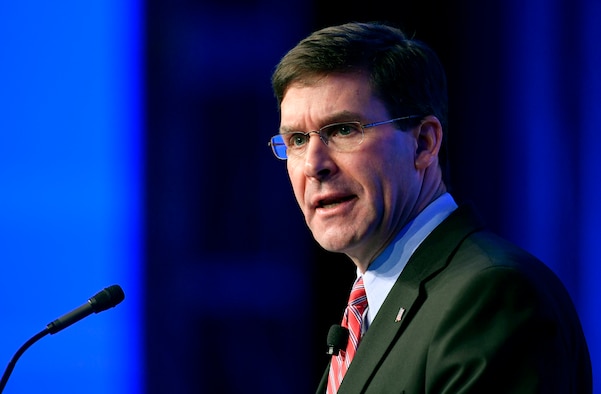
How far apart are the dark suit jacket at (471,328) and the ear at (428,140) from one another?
0.49 feet

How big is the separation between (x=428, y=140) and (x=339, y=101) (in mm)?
215

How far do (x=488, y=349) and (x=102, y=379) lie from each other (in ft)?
5.95

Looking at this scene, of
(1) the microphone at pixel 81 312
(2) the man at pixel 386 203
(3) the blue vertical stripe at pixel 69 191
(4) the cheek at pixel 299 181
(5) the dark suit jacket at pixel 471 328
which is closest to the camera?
(5) the dark suit jacket at pixel 471 328

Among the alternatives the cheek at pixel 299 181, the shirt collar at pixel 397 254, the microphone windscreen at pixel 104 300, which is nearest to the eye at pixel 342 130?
the cheek at pixel 299 181

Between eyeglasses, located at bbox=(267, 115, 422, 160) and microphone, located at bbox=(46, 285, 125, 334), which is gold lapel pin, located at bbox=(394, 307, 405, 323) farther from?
microphone, located at bbox=(46, 285, 125, 334)

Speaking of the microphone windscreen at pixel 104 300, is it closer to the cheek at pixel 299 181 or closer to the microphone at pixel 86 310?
the microphone at pixel 86 310

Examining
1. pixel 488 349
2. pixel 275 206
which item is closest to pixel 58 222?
pixel 275 206

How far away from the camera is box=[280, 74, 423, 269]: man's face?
1.58m

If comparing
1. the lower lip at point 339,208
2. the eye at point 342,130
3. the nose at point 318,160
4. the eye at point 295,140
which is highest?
the eye at point 342,130

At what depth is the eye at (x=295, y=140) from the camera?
5.47ft

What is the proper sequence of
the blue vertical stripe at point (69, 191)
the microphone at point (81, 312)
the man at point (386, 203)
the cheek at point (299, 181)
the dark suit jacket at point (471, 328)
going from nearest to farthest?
the dark suit jacket at point (471, 328)
the man at point (386, 203)
the microphone at point (81, 312)
the cheek at point (299, 181)
the blue vertical stripe at point (69, 191)

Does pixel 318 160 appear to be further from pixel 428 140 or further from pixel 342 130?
pixel 428 140

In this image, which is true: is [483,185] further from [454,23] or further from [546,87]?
[454,23]

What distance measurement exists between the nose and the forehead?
0.04 m
